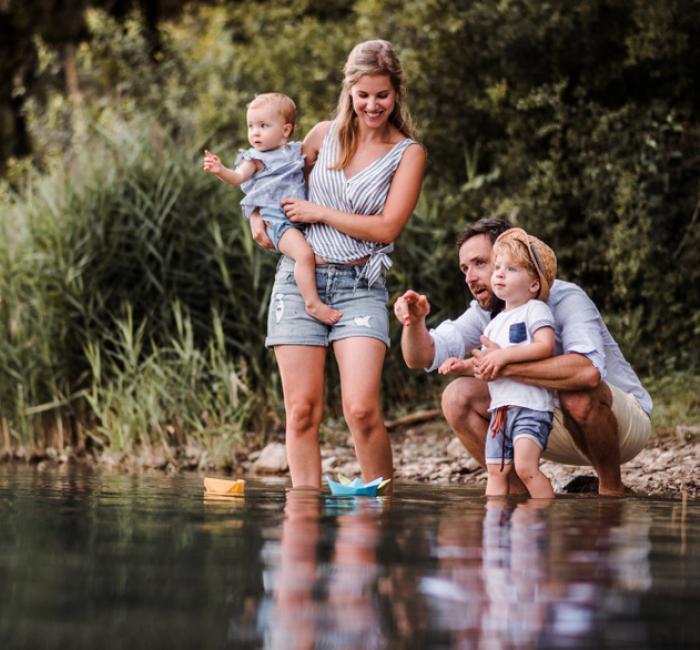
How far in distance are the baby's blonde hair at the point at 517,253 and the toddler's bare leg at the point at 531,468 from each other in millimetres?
669

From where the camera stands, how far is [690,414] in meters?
8.35

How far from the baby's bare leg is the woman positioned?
0.17 feet

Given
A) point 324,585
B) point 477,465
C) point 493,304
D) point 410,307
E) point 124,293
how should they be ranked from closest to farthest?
1. point 324,585
2. point 410,307
3. point 493,304
4. point 477,465
5. point 124,293

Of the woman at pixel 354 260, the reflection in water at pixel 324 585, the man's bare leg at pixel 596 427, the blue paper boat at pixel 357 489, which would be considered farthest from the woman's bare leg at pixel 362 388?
the reflection in water at pixel 324 585

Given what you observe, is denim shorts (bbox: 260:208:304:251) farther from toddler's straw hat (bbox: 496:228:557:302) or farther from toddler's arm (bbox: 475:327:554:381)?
toddler's arm (bbox: 475:327:554:381)

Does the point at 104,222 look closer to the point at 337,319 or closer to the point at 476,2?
the point at 476,2

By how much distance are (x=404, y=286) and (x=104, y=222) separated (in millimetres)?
2204

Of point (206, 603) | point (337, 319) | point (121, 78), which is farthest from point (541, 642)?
point (121, 78)

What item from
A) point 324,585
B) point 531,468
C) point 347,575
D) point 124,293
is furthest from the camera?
point 124,293

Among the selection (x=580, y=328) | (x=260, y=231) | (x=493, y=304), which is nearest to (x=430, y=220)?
(x=493, y=304)

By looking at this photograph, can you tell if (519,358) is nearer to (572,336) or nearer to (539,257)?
(572,336)

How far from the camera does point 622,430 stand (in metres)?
5.20

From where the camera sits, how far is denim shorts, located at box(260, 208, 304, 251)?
523 centimetres

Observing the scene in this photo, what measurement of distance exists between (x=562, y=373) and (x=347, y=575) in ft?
7.13
